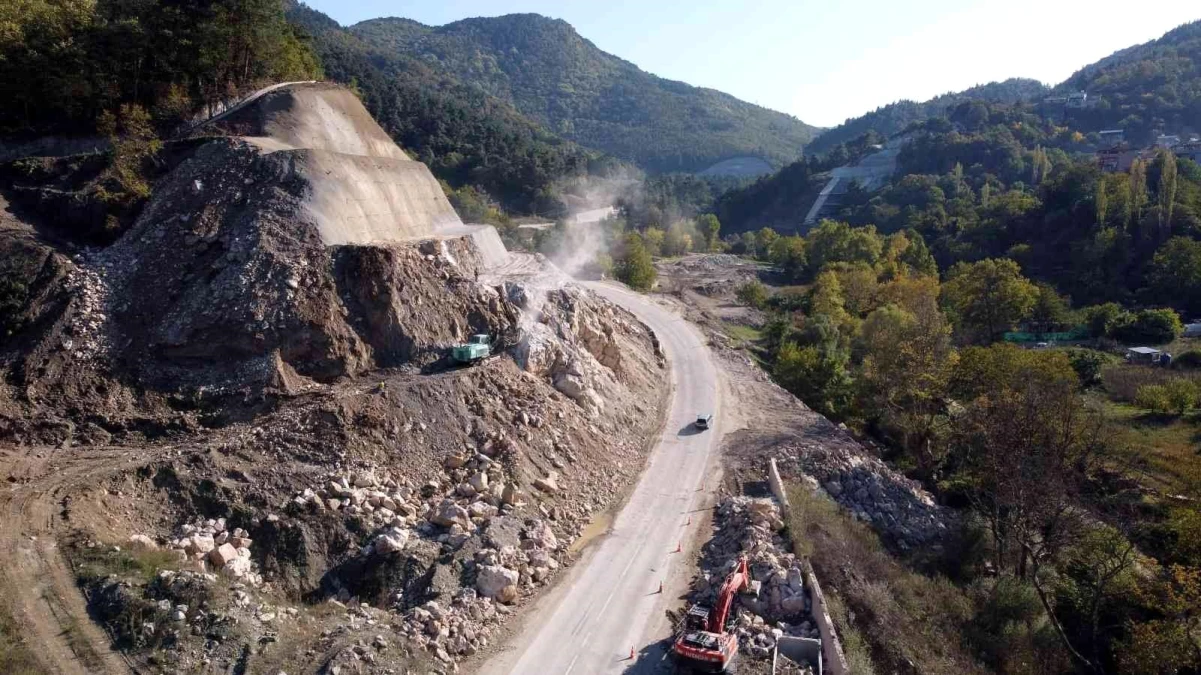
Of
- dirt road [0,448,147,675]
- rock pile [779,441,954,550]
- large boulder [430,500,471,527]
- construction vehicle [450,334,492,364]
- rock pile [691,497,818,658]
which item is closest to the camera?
dirt road [0,448,147,675]

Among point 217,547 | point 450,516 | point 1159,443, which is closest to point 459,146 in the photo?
point 1159,443

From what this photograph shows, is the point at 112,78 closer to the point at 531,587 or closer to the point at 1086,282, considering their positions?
the point at 531,587

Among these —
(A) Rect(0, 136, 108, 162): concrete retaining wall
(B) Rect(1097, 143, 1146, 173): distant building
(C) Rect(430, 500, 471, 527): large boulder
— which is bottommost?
(C) Rect(430, 500, 471, 527): large boulder

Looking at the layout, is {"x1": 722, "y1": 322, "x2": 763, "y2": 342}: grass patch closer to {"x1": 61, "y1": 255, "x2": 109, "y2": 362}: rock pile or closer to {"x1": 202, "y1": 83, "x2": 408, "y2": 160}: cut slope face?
{"x1": 202, "y1": 83, "x2": 408, "y2": 160}: cut slope face

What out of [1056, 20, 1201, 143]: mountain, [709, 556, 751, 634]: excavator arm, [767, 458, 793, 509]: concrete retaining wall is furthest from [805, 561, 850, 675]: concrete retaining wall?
[1056, 20, 1201, 143]: mountain

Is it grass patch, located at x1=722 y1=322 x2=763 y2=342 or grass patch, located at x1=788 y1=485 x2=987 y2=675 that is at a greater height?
grass patch, located at x1=722 y1=322 x2=763 y2=342

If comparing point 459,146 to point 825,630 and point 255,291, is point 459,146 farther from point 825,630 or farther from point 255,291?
point 825,630

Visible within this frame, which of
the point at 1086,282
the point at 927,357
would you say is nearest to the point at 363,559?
the point at 927,357

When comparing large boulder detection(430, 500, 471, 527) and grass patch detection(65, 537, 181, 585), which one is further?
large boulder detection(430, 500, 471, 527)
